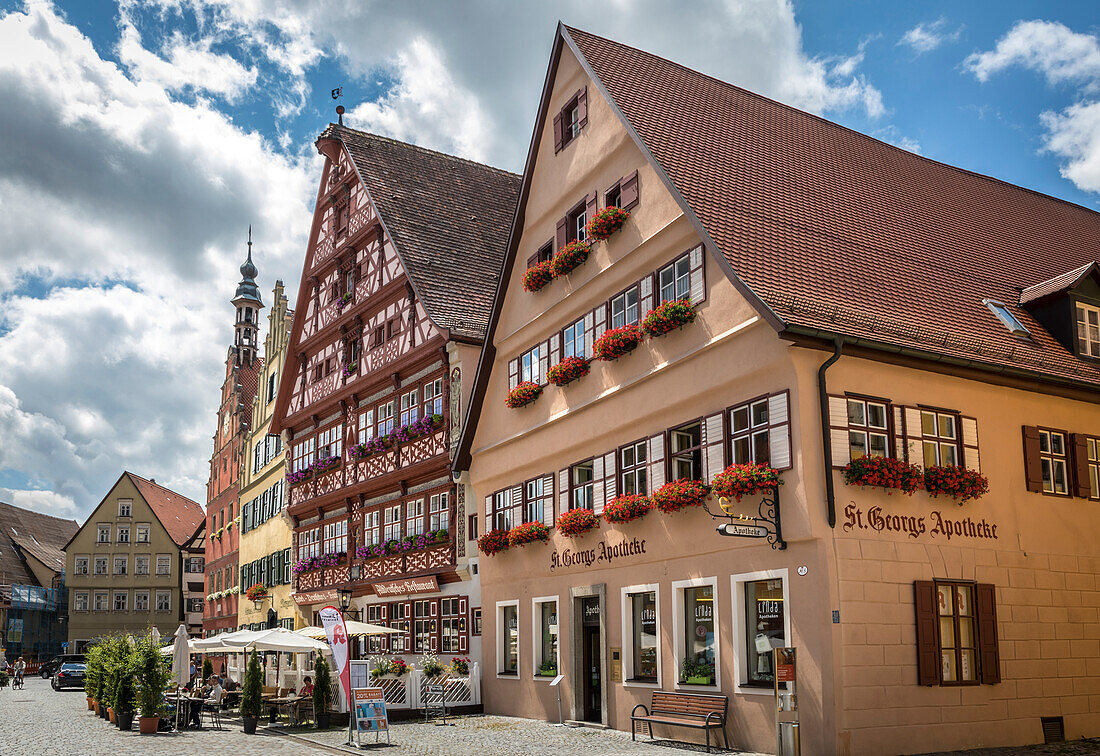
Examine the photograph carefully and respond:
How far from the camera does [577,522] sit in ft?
72.5

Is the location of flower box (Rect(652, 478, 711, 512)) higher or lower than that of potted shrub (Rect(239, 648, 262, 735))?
higher

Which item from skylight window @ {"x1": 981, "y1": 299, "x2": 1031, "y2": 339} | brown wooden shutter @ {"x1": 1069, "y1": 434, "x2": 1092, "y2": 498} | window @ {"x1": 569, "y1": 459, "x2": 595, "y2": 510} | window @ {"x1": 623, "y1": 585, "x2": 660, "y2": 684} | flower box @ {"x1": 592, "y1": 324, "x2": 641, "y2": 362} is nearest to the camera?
brown wooden shutter @ {"x1": 1069, "y1": 434, "x2": 1092, "y2": 498}

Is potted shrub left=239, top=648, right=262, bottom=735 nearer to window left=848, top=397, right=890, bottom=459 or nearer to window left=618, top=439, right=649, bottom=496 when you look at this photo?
window left=618, top=439, right=649, bottom=496

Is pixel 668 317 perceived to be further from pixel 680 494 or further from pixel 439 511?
pixel 439 511

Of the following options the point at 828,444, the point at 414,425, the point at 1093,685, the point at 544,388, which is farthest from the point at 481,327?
the point at 1093,685

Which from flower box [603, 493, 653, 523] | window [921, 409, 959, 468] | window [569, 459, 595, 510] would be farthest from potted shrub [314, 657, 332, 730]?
window [921, 409, 959, 468]

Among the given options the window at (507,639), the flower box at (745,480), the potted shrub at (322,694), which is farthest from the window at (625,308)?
the potted shrub at (322,694)

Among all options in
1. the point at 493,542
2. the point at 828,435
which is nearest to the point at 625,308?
the point at 828,435

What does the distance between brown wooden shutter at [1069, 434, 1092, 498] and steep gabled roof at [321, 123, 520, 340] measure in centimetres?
1482

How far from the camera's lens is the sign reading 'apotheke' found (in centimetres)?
2048

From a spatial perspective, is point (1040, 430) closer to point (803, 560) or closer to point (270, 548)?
point (803, 560)

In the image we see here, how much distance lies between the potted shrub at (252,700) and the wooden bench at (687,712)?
9276 mm

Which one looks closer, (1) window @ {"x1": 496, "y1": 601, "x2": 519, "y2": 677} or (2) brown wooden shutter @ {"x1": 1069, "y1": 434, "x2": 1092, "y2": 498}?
(2) brown wooden shutter @ {"x1": 1069, "y1": 434, "x2": 1092, "y2": 498}

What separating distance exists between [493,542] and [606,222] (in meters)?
8.15
